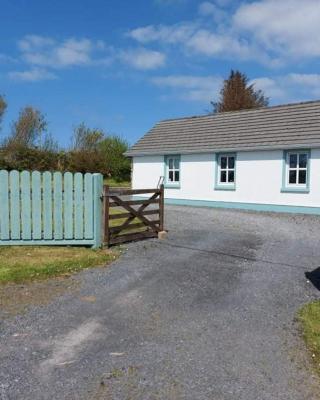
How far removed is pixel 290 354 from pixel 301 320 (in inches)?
42.1

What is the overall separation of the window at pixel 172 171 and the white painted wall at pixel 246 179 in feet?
1.16

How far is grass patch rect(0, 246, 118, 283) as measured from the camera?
6.86 metres

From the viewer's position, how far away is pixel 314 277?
7.05 m

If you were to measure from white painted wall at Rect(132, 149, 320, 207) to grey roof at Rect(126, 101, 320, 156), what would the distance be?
1.45 feet

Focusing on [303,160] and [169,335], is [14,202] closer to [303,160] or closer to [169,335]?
[169,335]

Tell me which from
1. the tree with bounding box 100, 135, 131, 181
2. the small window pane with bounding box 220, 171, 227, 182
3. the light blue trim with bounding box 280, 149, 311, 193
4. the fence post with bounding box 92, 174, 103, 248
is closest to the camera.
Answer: the fence post with bounding box 92, 174, 103, 248

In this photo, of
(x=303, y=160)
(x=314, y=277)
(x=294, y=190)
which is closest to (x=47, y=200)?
(x=314, y=277)

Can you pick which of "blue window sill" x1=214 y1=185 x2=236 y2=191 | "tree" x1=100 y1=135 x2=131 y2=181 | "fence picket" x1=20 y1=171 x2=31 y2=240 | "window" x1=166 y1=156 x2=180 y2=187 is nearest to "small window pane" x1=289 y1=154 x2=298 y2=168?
"blue window sill" x1=214 y1=185 x2=236 y2=191

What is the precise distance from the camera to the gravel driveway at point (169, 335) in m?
3.49

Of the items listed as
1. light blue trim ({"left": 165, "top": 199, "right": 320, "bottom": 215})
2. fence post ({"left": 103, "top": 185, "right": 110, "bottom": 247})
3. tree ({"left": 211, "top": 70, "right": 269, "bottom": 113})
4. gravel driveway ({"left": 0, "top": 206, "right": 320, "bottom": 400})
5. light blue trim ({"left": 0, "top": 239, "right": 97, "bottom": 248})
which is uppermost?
tree ({"left": 211, "top": 70, "right": 269, "bottom": 113})

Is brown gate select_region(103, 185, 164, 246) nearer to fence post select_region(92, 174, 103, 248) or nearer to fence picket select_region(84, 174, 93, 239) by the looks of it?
fence post select_region(92, 174, 103, 248)

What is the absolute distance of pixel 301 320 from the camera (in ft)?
16.7

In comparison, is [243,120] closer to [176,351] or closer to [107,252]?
[107,252]

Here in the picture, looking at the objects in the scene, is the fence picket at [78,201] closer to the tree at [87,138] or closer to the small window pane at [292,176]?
the small window pane at [292,176]
